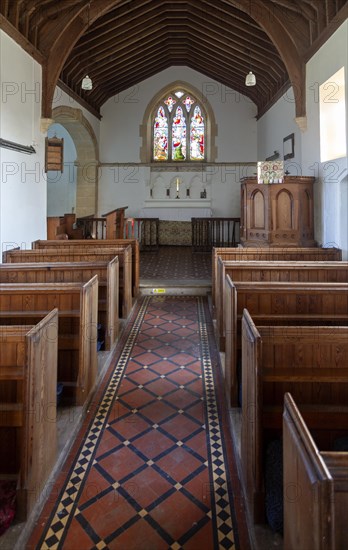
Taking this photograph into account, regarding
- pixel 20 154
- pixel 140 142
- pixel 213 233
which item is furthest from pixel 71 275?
pixel 140 142

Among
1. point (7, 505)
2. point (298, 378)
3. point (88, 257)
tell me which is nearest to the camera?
point (7, 505)

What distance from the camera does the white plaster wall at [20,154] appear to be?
17.5 feet

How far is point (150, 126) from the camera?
11.9 metres

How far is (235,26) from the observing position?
24.7 feet

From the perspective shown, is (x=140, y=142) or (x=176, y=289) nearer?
(x=176, y=289)

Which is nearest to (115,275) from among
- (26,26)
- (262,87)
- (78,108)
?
(26,26)

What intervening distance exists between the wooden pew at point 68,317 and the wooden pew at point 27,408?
650 mm

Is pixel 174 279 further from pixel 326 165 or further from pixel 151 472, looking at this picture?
pixel 151 472

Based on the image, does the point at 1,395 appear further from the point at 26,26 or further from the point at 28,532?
the point at 26,26

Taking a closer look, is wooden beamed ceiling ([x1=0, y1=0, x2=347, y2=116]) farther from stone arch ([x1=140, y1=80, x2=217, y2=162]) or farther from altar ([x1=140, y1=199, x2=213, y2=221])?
altar ([x1=140, y1=199, x2=213, y2=221])

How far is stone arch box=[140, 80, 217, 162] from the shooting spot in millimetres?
11609

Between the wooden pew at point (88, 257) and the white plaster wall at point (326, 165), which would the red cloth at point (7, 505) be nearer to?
the wooden pew at point (88, 257)

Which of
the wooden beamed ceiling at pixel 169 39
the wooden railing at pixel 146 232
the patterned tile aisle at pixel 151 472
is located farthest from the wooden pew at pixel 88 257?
the wooden railing at pixel 146 232

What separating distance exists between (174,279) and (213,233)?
448cm
